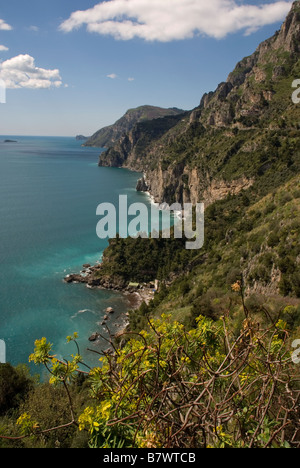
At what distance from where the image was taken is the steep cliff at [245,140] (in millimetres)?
54156

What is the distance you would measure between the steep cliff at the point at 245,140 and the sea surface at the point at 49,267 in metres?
16.1

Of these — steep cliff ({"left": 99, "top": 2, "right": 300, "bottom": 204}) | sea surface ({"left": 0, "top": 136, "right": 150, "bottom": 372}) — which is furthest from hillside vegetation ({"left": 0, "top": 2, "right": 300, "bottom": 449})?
sea surface ({"left": 0, "top": 136, "right": 150, "bottom": 372})

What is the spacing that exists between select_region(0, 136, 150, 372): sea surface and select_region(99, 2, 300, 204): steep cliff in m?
16.1

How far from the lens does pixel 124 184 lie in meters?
128

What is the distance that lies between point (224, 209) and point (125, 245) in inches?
731

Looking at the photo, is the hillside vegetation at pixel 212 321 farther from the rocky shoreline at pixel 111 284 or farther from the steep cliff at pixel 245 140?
the rocky shoreline at pixel 111 284

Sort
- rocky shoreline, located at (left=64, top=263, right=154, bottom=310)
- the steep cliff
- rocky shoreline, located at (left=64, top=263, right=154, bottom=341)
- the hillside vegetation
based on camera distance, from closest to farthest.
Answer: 1. the hillside vegetation
2. rocky shoreline, located at (left=64, top=263, right=154, bottom=341)
3. rocky shoreline, located at (left=64, top=263, right=154, bottom=310)
4. the steep cliff

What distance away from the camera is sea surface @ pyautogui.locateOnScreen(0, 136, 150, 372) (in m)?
34.4

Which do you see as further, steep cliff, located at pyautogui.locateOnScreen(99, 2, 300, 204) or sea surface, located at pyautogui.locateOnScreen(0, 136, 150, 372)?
steep cliff, located at pyautogui.locateOnScreen(99, 2, 300, 204)

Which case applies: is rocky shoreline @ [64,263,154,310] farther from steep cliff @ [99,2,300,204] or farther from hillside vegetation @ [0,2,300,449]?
steep cliff @ [99,2,300,204]

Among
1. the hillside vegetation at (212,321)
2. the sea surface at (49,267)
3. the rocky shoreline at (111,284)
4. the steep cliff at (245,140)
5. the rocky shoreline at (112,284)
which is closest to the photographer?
the hillside vegetation at (212,321)

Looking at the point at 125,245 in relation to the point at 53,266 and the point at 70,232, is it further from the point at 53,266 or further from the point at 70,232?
the point at 70,232

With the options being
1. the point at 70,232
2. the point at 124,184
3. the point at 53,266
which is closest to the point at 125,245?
the point at 53,266

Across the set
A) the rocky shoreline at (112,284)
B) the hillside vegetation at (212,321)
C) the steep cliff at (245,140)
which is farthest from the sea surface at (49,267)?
the steep cliff at (245,140)
